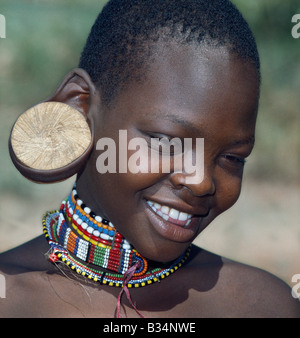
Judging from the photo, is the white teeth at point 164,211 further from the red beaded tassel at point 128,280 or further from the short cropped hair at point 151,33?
the short cropped hair at point 151,33

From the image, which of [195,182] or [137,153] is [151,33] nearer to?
[137,153]

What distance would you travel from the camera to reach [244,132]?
2.27m

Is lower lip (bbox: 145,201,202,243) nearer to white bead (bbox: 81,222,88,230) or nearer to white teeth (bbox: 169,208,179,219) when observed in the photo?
white teeth (bbox: 169,208,179,219)

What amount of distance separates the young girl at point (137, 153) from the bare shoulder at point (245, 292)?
70mm

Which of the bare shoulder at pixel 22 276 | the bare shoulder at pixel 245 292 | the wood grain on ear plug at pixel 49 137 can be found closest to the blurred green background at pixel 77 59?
the bare shoulder at pixel 245 292

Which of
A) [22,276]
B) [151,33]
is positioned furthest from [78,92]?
[22,276]

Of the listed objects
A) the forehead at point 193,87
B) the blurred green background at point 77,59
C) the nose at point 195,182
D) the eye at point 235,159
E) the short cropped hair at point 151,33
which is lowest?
the nose at point 195,182

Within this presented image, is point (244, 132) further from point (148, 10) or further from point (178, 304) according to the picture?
point (178, 304)

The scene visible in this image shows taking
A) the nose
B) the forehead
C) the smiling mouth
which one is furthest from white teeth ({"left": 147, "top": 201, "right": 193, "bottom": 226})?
the forehead

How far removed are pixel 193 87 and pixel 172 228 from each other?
0.56 metres

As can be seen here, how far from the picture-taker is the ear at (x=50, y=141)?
2320 mm

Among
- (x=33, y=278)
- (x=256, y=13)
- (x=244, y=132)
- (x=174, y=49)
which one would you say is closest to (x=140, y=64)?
(x=174, y=49)

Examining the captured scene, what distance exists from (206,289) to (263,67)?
5.38 m

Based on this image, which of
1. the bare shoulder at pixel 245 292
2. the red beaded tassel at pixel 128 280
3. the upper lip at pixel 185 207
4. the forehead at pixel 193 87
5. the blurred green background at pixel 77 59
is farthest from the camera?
the blurred green background at pixel 77 59
